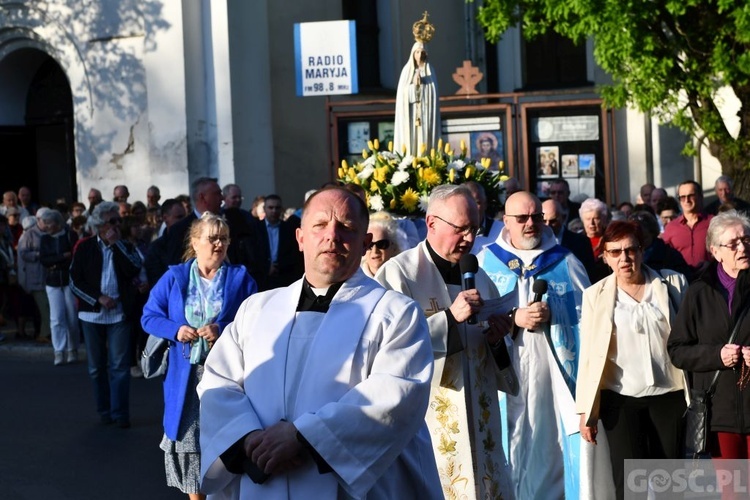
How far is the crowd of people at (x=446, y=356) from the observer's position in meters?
4.44

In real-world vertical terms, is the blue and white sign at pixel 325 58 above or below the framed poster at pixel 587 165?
above

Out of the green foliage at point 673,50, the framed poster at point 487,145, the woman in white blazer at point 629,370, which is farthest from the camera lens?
A: the framed poster at point 487,145

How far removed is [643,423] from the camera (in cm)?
744

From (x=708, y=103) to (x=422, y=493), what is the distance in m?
14.9

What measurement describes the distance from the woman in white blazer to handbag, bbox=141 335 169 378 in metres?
2.76

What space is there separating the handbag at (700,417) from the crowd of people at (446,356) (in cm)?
4

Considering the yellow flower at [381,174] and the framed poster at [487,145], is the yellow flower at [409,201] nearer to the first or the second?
the yellow flower at [381,174]

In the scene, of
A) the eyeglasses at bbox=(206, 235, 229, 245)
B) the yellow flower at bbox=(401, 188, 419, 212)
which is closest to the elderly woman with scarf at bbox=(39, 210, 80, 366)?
the yellow flower at bbox=(401, 188, 419, 212)

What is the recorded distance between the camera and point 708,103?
18.6 m

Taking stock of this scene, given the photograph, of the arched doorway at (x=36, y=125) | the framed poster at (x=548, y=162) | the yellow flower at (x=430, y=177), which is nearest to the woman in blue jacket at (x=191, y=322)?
the yellow flower at (x=430, y=177)

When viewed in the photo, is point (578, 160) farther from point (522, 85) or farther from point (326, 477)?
point (326, 477)

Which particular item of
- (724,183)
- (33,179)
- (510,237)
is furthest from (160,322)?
(33,179)

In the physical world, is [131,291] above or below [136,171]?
below

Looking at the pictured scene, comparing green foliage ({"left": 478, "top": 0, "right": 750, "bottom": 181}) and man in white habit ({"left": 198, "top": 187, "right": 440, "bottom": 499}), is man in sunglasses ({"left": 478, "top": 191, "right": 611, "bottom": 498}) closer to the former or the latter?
man in white habit ({"left": 198, "top": 187, "right": 440, "bottom": 499})
